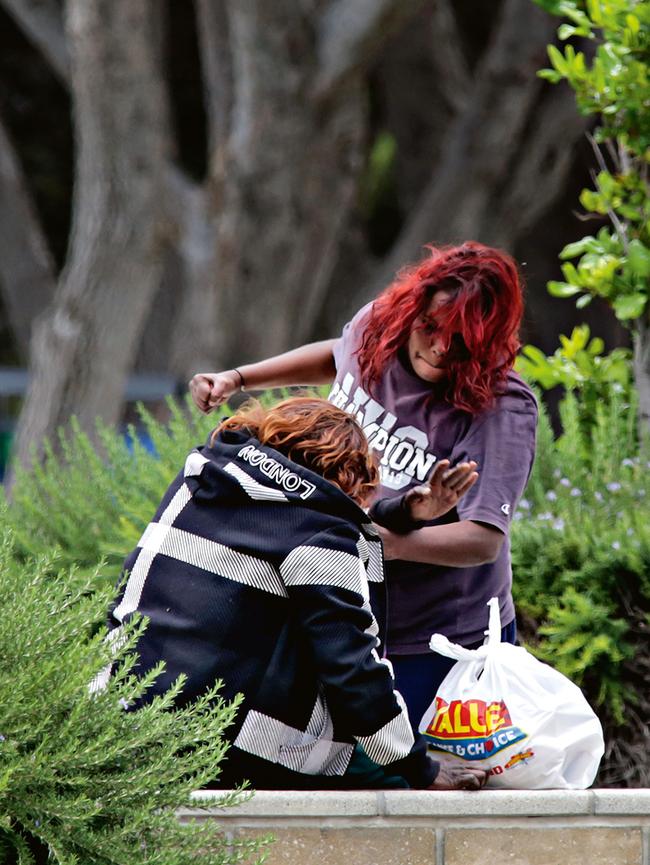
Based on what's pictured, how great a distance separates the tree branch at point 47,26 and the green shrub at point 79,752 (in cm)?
931

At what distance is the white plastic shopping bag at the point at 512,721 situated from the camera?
2855mm

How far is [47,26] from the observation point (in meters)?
10.9

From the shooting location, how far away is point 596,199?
15.4 ft

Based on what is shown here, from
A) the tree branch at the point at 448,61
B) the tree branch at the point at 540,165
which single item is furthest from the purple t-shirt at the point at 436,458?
the tree branch at the point at 448,61

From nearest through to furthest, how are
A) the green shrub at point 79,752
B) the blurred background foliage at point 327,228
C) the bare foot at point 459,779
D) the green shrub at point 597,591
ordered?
the green shrub at point 79,752
the bare foot at point 459,779
the green shrub at point 597,591
the blurred background foliage at point 327,228

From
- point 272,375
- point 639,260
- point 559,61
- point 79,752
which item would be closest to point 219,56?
point 559,61

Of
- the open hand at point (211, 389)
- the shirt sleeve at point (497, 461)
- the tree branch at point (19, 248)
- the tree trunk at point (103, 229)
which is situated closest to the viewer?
the shirt sleeve at point (497, 461)

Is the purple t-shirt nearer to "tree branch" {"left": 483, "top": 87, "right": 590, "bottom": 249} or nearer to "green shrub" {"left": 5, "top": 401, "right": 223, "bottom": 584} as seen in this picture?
"green shrub" {"left": 5, "top": 401, "right": 223, "bottom": 584}

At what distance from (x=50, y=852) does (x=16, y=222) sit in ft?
36.3

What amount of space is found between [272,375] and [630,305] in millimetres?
1491

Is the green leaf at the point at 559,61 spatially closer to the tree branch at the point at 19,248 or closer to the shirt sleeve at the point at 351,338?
the shirt sleeve at the point at 351,338

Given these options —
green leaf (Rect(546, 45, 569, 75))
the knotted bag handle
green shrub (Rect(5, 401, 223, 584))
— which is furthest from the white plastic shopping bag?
green leaf (Rect(546, 45, 569, 75))

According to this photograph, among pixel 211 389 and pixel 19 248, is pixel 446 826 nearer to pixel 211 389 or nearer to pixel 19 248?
pixel 211 389

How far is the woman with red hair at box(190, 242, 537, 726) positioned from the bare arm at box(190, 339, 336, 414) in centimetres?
37
